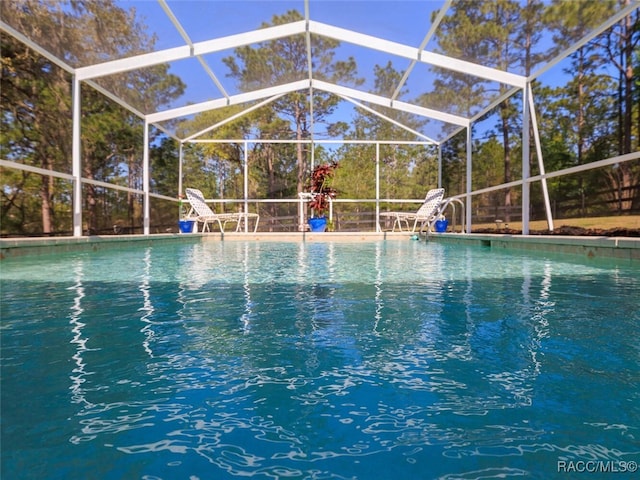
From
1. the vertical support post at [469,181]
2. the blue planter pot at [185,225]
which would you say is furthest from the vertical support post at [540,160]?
the blue planter pot at [185,225]

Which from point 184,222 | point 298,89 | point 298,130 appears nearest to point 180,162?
point 184,222

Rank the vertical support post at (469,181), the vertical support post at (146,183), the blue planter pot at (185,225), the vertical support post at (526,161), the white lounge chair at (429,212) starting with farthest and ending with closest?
the blue planter pot at (185,225)
the vertical support post at (469,181)
the vertical support post at (146,183)
the white lounge chair at (429,212)
the vertical support post at (526,161)

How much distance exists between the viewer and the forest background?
4.98 m

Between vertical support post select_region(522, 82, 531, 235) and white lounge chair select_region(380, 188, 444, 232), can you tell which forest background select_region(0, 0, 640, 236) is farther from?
white lounge chair select_region(380, 188, 444, 232)

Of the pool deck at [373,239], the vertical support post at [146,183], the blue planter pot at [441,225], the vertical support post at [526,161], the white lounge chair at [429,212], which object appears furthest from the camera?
the blue planter pot at [441,225]

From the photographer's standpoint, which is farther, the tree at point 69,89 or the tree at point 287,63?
the tree at point 287,63

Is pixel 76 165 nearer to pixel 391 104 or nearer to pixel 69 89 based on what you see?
pixel 69 89

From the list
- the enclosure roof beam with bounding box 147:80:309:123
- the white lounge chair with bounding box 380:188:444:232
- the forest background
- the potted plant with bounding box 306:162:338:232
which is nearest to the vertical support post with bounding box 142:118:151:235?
the forest background

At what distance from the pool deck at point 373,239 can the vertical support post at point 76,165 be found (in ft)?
1.52

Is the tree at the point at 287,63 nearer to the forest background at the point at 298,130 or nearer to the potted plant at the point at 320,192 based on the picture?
the forest background at the point at 298,130

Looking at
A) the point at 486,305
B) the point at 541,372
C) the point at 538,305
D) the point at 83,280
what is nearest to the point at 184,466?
the point at 541,372

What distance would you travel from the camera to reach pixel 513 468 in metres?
0.66

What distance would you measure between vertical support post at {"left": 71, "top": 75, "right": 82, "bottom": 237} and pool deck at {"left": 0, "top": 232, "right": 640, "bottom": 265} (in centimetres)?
46

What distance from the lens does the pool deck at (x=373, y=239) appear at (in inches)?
157
